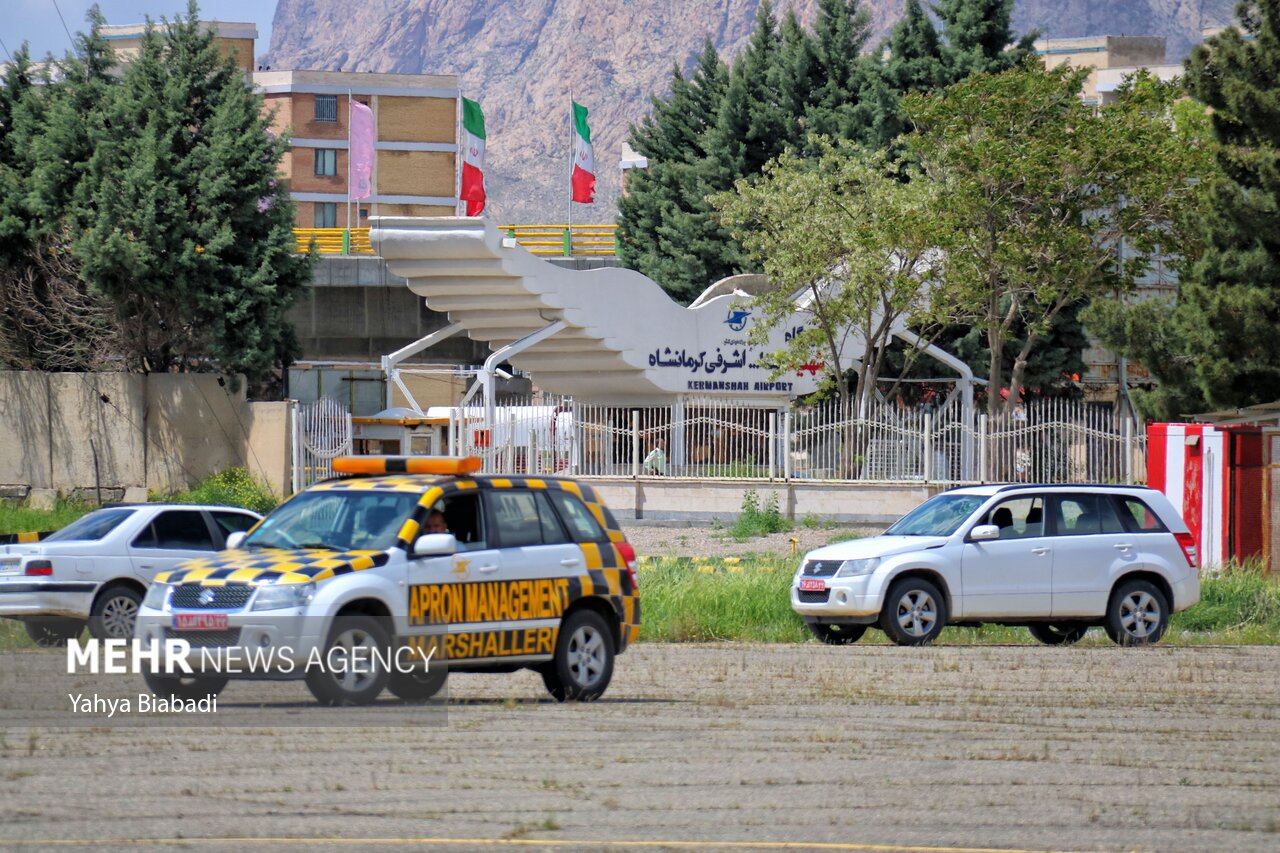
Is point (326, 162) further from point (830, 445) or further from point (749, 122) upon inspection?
point (830, 445)

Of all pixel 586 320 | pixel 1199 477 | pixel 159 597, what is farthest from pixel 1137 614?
pixel 586 320

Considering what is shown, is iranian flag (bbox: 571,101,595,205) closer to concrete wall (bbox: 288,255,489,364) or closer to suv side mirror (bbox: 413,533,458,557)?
concrete wall (bbox: 288,255,489,364)

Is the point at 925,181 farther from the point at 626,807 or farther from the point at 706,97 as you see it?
the point at 626,807

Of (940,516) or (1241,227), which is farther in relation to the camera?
(1241,227)

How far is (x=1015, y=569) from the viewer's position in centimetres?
1781

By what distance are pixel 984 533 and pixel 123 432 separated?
1037 inches

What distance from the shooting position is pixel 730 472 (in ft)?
117

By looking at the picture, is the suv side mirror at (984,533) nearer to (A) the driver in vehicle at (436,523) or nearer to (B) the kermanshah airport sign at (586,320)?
(A) the driver in vehicle at (436,523)

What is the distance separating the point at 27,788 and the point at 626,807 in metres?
2.93

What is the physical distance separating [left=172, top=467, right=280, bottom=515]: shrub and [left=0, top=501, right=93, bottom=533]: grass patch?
2.31 m

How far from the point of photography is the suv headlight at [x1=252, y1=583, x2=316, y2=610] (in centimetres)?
1109

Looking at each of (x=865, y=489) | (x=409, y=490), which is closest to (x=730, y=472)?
(x=865, y=489)

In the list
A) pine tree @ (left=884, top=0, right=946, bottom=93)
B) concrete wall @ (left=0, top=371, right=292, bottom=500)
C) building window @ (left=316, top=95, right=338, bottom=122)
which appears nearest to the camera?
concrete wall @ (left=0, top=371, right=292, bottom=500)

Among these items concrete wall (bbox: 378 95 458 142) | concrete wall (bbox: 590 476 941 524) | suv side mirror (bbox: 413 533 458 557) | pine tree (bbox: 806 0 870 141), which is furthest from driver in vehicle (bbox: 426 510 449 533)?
concrete wall (bbox: 378 95 458 142)
